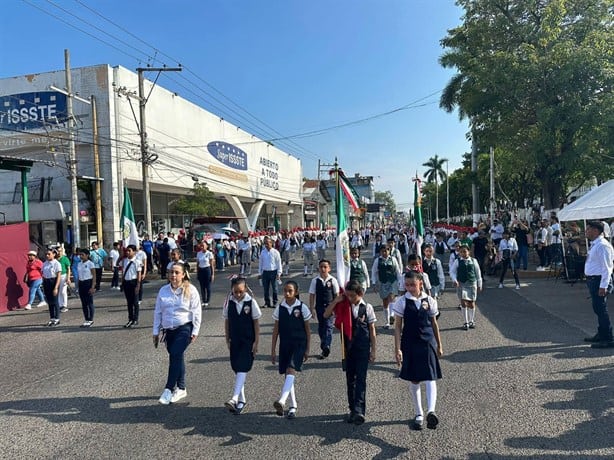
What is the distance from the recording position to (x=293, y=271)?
72.4ft

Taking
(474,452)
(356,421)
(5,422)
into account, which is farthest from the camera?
(5,422)

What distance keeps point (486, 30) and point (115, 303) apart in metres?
19.4

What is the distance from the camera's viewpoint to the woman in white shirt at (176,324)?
556 cm

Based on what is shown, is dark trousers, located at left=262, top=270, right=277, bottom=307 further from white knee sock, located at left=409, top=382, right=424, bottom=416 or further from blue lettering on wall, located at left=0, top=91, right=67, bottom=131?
blue lettering on wall, located at left=0, top=91, right=67, bottom=131

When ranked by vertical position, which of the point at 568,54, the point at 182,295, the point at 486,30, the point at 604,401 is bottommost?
the point at 604,401

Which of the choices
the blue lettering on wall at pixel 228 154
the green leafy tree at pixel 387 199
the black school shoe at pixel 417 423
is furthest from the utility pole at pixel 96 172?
the green leafy tree at pixel 387 199

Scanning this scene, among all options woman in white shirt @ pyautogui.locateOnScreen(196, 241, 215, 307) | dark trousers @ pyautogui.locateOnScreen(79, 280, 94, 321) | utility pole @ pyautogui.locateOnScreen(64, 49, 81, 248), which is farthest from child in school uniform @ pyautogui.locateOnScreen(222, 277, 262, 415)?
utility pole @ pyautogui.locateOnScreen(64, 49, 81, 248)

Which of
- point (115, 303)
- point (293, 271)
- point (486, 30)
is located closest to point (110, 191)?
point (293, 271)

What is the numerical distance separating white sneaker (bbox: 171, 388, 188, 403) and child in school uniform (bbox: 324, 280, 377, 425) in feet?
6.50

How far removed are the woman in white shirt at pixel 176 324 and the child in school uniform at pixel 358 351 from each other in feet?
5.93

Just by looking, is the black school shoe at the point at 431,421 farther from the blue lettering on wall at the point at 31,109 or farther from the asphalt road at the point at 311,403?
the blue lettering on wall at the point at 31,109

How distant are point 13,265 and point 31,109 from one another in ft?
59.1

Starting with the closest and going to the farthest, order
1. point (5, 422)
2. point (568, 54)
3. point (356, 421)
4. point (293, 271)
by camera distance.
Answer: point (356, 421) → point (5, 422) → point (568, 54) → point (293, 271)

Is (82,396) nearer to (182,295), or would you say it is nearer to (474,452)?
(182,295)
